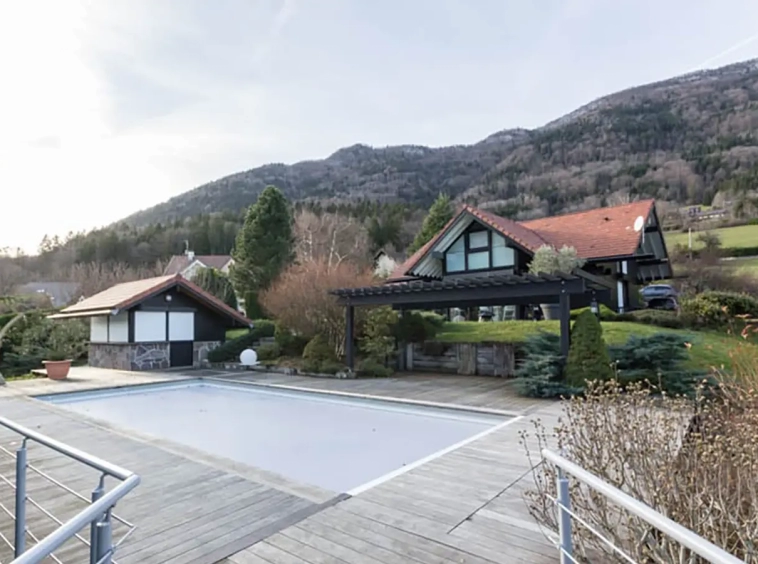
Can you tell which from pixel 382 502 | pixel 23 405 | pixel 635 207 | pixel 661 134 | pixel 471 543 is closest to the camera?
pixel 471 543

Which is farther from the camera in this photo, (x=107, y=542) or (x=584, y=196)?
(x=584, y=196)

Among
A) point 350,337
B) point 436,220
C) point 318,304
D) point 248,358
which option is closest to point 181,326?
point 248,358

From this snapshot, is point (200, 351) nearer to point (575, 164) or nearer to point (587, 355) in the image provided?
point (587, 355)

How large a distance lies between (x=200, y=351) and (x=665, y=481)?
18.1 m

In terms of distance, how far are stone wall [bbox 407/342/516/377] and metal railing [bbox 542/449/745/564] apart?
37.3ft

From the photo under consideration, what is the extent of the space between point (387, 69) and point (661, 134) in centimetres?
5001

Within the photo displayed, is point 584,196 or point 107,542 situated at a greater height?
point 584,196

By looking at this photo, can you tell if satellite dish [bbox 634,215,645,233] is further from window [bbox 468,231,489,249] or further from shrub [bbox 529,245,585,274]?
window [bbox 468,231,489,249]

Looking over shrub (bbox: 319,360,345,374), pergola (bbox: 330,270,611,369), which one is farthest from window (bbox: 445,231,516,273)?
shrub (bbox: 319,360,345,374)

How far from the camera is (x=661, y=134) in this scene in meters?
54.4

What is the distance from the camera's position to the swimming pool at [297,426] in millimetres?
7168

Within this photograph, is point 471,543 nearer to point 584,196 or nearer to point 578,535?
point 578,535

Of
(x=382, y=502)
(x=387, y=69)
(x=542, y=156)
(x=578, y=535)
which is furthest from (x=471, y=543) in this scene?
(x=542, y=156)

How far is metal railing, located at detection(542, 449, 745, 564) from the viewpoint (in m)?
1.28
